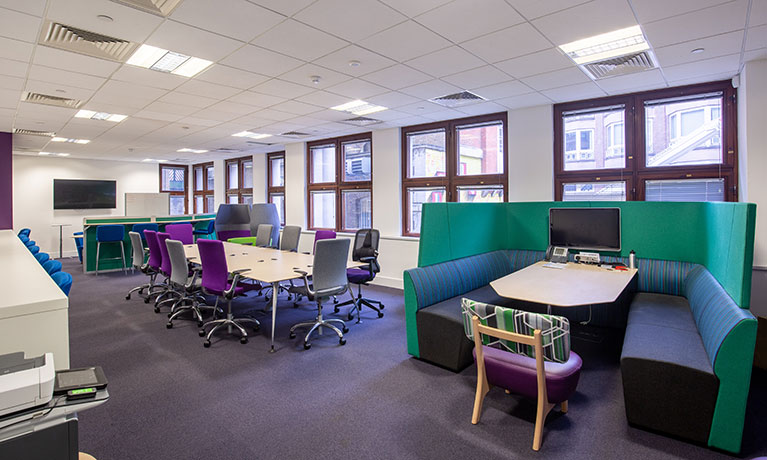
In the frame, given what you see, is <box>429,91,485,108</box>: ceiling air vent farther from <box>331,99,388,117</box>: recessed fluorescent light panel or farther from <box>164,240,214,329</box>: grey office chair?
<box>164,240,214,329</box>: grey office chair

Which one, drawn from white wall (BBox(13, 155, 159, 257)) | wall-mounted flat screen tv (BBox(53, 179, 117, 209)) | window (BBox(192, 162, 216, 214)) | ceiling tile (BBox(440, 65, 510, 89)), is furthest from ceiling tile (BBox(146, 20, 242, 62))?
white wall (BBox(13, 155, 159, 257))

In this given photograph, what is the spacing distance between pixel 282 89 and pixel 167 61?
1231 millimetres

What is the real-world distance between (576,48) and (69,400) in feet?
13.4

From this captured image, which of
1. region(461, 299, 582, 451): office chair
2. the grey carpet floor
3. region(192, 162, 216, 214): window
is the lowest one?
the grey carpet floor

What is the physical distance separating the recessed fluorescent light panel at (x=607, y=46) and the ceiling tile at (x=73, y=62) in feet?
14.0

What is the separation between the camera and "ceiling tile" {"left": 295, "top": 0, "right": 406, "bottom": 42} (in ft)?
8.73

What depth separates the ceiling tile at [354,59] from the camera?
3.49 meters

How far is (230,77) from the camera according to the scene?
4.12 m

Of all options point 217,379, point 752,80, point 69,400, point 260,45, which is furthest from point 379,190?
point 69,400

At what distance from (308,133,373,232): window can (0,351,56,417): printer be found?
256 inches

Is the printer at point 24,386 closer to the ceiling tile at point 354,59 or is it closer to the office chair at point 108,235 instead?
the ceiling tile at point 354,59

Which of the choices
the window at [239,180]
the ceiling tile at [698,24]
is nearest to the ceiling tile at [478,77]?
the ceiling tile at [698,24]

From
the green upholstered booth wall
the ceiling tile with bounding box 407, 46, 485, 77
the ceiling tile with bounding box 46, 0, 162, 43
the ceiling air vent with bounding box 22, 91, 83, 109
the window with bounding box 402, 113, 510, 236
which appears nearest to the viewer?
the ceiling tile with bounding box 46, 0, 162, 43

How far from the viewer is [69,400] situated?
1013mm
